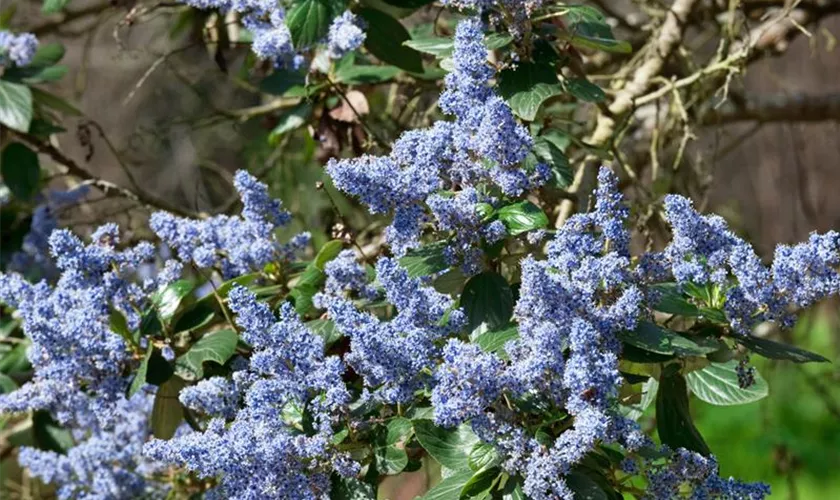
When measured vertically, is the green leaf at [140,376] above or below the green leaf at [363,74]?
below

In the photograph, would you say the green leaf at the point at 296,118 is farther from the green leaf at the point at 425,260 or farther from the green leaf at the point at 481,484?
the green leaf at the point at 481,484

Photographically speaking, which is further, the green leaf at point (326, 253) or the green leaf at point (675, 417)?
the green leaf at point (326, 253)

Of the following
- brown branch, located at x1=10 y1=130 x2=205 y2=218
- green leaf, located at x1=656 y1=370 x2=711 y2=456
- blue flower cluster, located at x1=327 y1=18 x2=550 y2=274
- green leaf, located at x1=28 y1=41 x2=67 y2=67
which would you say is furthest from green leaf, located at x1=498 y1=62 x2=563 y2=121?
green leaf, located at x1=28 y1=41 x2=67 y2=67

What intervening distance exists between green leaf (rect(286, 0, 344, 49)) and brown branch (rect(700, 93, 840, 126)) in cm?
178

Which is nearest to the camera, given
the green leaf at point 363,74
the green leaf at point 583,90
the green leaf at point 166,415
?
the green leaf at point 583,90

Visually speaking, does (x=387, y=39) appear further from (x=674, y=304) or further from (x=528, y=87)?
(x=674, y=304)

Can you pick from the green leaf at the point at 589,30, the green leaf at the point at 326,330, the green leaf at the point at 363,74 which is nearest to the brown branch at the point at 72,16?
the green leaf at the point at 363,74

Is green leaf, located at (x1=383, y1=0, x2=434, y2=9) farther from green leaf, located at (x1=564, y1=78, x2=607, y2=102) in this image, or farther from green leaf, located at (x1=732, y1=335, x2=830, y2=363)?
green leaf, located at (x1=732, y1=335, x2=830, y2=363)

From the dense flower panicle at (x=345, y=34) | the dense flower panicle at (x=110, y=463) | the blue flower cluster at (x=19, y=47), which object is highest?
the blue flower cluster at (x=19, y=47)

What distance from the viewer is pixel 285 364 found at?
181cm

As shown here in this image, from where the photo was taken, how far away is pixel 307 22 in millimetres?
2408

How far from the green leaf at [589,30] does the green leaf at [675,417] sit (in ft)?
2.38

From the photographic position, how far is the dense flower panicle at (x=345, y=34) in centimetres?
234

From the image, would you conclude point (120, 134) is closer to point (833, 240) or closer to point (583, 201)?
point (583, 201)
